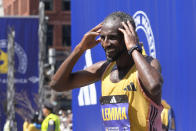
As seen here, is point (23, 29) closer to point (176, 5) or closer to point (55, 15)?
point (176, 5)

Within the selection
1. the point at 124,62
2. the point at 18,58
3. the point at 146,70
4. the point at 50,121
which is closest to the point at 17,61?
the point at 18,58

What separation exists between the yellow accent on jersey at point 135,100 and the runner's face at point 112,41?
6.5 inches

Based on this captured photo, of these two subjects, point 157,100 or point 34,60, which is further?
point 34,60

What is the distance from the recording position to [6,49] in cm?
1984

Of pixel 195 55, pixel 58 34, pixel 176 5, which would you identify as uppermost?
pixel 58 34

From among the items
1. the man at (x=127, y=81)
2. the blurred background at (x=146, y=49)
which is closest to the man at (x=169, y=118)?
the blurred background at (x=146, y=49)

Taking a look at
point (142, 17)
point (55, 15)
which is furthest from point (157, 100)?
point (55, 15)

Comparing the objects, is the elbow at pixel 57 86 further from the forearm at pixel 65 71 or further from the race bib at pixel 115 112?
the race bib at pixel 115 112

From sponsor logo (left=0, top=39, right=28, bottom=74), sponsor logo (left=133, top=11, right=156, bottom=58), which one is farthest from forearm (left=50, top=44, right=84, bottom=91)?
sponsor logo (left=0, top=39, right=28, bottom=74)

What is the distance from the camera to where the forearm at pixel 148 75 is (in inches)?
131

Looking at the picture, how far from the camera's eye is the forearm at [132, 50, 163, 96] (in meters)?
3.32

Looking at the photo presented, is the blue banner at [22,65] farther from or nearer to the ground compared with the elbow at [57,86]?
farther from the ground

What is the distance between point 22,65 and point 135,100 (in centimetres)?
1630

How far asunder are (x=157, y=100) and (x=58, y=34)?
51.3 m
